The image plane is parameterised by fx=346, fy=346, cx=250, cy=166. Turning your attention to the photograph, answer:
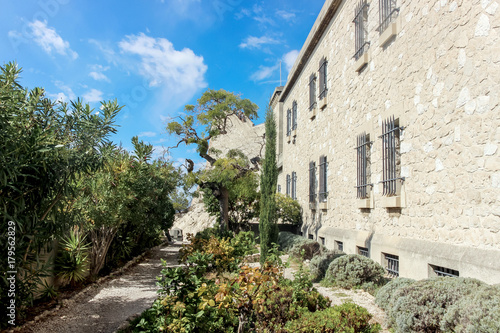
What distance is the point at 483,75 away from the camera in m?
4.60

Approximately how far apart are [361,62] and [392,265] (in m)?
4.77

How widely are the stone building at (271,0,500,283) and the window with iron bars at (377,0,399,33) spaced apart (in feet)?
0.08

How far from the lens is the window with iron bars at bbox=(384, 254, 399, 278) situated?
669 centimetres

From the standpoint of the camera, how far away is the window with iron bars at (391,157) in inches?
264

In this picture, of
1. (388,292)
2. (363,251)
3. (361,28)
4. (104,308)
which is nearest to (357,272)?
(388,292)

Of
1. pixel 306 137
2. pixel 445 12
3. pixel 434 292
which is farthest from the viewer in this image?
pixel 306 137

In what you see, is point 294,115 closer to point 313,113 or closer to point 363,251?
point 313,113

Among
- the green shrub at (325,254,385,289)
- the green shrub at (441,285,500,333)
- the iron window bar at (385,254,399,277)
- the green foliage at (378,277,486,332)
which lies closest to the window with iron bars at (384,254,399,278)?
the iron window bar at (385,254,399,277)

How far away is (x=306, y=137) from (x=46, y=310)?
10.4 metres

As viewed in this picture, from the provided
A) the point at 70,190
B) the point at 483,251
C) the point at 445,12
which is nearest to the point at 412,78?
the point at 445,12

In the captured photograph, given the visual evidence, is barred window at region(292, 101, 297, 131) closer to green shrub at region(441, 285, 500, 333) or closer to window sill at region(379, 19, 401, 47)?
window sill at region(379, 19, 401, 47)

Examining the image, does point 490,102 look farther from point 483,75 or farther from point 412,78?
point 412,78

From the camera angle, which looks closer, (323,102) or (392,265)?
(392,265)

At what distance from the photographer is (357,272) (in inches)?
254
